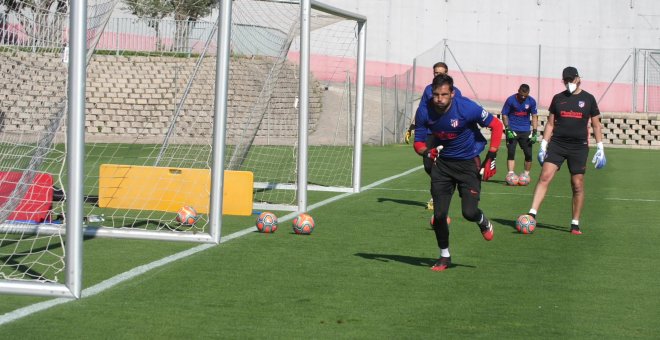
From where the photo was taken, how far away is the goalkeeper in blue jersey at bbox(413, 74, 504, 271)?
1038 centimetres

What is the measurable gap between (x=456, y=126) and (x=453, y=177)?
546 mm

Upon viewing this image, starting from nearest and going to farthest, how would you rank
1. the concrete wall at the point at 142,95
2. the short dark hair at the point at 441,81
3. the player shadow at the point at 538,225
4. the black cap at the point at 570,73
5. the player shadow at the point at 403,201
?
the short dark hair at the point at 441,81
the concrete wall at the point at 142,95
the black cap at the point at 570,73
the player shadow at the point at 538,225
the player shadow at the point at 403,201

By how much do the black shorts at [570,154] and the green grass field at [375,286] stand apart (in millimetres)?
877

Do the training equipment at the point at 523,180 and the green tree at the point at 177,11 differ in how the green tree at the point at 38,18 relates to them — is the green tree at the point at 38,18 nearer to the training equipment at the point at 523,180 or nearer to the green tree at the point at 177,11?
the green tree at the point at 177,11

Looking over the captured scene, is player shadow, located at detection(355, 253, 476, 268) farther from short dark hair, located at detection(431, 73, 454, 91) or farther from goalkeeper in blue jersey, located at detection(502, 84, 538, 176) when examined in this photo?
goalkeeper in blue jersey, located at detection(502, 84, 538, 176)

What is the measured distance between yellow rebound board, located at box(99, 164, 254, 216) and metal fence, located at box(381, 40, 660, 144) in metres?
26.2

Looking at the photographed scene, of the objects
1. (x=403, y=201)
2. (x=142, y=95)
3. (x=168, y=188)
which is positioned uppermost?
(x=142, y=95)

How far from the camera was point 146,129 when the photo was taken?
28.6m

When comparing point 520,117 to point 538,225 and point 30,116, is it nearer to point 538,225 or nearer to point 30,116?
point 538,225

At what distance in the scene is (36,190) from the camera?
42.6 feet

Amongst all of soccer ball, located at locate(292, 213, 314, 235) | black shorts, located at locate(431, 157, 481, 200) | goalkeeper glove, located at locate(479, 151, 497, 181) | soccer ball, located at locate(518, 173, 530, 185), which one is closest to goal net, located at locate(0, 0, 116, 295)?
soccer ball, located at locate(292, 213, 314, 235)

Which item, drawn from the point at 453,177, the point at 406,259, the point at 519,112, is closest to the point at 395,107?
the point at 519,112

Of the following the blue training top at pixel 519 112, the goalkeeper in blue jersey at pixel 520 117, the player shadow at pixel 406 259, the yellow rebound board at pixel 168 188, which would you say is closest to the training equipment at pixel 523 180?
the goalkeeper in blue jersey at pixel 520 117

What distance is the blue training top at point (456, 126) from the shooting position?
1036 cm
